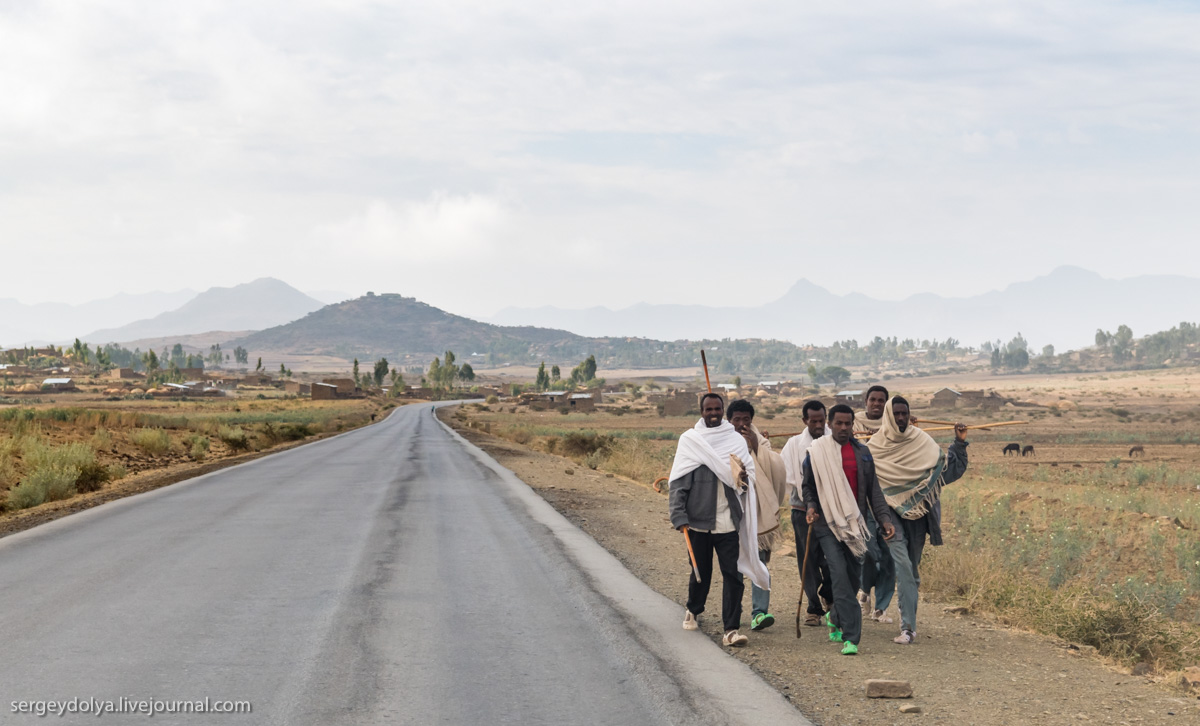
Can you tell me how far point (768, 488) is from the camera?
8.59 metres

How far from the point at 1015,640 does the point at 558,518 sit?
9586 millimetres

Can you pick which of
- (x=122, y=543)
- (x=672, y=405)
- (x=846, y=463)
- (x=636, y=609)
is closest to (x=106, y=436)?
(x=122, y=543)

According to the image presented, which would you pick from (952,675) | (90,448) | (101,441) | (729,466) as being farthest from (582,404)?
(952,675)

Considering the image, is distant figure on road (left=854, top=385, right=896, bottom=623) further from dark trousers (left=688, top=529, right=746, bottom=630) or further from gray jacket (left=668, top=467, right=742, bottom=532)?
gray jacket (left=668, top=467, right=742, bottom=532)

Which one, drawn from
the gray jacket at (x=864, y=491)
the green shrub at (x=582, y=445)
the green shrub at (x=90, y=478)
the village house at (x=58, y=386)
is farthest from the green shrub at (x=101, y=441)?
the village house at (x=58, y=386)

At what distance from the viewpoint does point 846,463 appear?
8.03 meters

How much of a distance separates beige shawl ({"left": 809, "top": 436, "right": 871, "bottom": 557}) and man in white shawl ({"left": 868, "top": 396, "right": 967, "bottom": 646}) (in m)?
0.60

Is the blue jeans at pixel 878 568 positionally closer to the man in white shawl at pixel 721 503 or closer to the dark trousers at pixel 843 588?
the dark trousers at pixel 843 588

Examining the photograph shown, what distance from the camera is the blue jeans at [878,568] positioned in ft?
27.2

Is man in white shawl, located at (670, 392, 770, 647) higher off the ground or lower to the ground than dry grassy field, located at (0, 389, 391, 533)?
higher

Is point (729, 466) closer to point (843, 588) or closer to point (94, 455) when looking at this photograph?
point (843, 588)

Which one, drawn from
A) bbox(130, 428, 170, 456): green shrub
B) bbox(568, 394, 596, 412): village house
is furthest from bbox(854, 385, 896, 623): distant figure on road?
bbox(568, 394, 596, 412): village house

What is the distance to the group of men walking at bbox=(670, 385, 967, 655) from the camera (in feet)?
25.8

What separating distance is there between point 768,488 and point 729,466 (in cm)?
89
